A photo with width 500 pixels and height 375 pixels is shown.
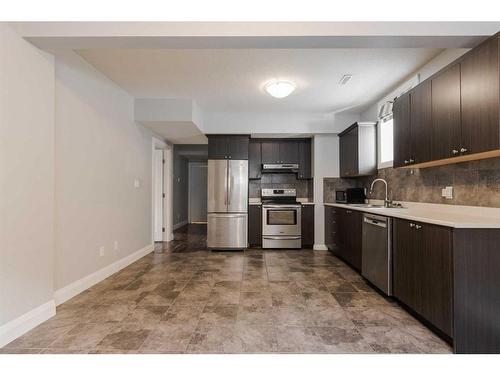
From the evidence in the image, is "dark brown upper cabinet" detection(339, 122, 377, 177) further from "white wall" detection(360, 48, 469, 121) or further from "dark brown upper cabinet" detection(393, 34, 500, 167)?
"dark brown upper cabinet" detection(393, 34, 500, 167)

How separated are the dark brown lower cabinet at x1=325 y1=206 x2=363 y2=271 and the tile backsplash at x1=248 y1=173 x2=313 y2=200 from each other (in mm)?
813

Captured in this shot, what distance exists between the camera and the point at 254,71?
3.17 m

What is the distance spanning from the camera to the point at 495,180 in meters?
2.15

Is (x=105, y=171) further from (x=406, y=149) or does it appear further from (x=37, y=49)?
(x=406, y=149)

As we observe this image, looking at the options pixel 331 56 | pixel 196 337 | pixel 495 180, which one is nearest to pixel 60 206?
pixel 196 337

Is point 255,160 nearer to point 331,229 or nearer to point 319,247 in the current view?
point 331,229

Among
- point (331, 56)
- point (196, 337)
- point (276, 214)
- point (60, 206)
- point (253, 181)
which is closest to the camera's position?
point (196, 337)

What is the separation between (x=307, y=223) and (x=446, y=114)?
3.14m

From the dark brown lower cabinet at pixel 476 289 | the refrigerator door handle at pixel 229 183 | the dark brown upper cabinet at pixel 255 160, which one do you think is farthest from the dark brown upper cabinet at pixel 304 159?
the dark brown lower cabinet at pixel 476 289

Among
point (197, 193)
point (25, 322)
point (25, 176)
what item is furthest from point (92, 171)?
point (197, 193)

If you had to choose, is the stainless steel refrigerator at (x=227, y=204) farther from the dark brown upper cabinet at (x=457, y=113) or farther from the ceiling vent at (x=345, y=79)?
the dark brown upper cabinet at (x=457, y=113)

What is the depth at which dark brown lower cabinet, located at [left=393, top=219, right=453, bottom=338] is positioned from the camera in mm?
1841

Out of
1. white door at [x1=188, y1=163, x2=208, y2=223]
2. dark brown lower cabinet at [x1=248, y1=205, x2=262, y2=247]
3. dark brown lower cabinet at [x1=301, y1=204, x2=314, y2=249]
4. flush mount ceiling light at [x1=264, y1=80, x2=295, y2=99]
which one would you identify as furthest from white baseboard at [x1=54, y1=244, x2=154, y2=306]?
white door at [x1=188, y1=163, x2=208, y2=223]

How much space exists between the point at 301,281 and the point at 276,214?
6.29ft
